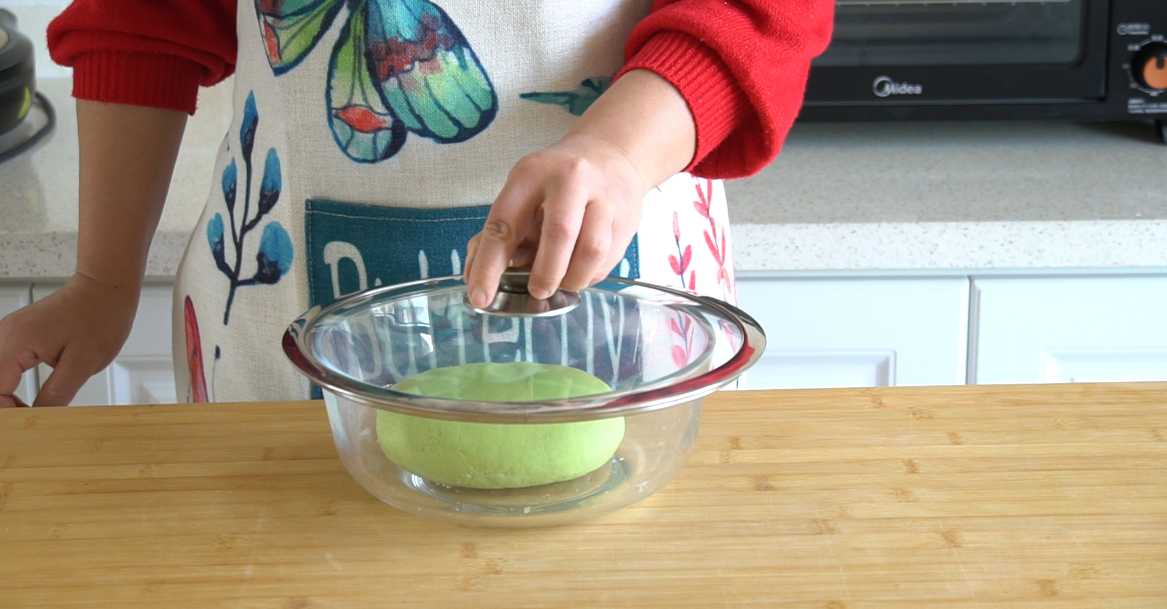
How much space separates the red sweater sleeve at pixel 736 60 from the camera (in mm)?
583

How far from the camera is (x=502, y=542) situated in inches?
18.1

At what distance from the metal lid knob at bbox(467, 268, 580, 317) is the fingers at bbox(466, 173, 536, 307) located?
1 centimetres

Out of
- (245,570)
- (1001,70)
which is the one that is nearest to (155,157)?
(245,570)

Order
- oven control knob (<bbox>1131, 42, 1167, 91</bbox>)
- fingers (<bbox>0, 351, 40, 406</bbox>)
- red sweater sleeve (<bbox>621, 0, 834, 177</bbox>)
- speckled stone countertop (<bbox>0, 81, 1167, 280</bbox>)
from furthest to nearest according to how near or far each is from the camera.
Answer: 1. oven control knob (<bbox>1131, 42, 1167, 91</bbox>)
2. speckled stone countertop (<bbox>0, 81, 1167, 280</bbox>)
3. fingers (<bbox>0, 351, 40, 406</bbox>)
4. red sweater sleeve (<bbox>621, 0, 834, 177</bbox>)

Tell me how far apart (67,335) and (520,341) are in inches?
15.4

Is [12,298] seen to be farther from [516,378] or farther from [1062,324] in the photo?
[1062,324]

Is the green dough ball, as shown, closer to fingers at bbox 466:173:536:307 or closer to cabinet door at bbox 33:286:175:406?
fingers at bbox 466:173:536:307

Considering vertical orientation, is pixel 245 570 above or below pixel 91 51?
below

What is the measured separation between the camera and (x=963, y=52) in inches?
45.4

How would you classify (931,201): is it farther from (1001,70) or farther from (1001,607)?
(1001,607)

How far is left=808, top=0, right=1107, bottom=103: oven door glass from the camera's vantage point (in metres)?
1.14

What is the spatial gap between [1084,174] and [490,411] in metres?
→ 0.88

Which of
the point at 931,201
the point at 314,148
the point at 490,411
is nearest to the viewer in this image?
the point at 490,411

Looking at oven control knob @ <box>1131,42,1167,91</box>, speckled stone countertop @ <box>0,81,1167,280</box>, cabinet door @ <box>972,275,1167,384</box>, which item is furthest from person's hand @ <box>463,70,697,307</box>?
oven control knob @ <box>1131,42,1167,91</box>
